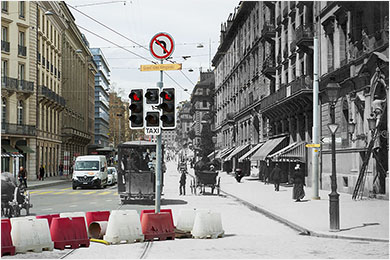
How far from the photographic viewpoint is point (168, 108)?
37.9ft

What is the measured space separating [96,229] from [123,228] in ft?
3.22

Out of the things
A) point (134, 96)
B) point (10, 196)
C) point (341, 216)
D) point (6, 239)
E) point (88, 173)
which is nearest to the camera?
point (6, 239)

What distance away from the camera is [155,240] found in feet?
37.2

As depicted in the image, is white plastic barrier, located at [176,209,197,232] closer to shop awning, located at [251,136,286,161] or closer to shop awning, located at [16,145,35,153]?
shop awning, located at [251,136,286,161]

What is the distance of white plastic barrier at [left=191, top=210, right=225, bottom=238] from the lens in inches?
456

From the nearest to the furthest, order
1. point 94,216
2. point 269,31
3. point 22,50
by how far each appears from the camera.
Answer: point 94,216, point 22,50, point 269,31

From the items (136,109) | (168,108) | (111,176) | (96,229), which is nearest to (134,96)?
(136,109)

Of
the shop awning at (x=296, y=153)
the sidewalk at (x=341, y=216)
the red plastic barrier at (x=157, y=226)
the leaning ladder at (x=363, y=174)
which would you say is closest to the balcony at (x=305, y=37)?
the shop awning at (x=296, y=153)

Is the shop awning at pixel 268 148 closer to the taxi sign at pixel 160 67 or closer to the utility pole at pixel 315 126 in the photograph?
the utility pole at pixel 315 126

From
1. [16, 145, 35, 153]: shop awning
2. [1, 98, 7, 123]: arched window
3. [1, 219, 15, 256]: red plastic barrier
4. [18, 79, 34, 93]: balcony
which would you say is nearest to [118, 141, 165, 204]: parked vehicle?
[1, 219, 15, 256]: red plastic barrier

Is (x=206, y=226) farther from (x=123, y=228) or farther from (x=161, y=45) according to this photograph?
(x=161, y=45)

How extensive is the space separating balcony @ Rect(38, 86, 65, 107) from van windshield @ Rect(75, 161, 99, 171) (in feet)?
22.1

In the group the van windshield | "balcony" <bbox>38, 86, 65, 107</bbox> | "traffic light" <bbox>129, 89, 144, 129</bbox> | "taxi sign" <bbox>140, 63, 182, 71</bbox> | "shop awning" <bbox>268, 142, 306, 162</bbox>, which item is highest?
"balcony" <bbox>38, 86, 65, 107</bbox>

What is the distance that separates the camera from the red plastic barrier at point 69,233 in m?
10.1
